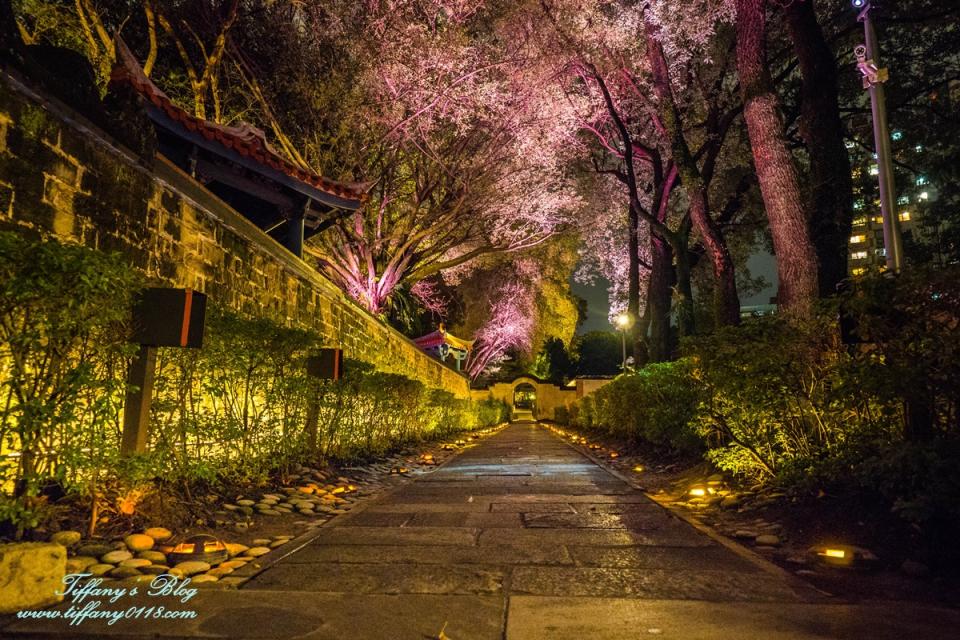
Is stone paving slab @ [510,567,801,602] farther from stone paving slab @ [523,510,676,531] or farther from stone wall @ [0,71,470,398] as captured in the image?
stone wall @ [0,71,470,398]

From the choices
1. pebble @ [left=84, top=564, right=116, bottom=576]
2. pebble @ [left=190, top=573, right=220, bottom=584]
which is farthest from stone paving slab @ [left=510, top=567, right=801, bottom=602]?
pebble @ [left=84, top=564, right=116, bottom=576]

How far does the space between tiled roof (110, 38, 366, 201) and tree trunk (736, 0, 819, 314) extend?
23.9ft

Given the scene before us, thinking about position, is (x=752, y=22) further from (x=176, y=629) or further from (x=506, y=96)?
(x=176, y=629)

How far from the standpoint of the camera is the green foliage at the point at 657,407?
22.7 feet

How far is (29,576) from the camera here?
2.49m

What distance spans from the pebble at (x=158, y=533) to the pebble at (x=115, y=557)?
30 centimetres

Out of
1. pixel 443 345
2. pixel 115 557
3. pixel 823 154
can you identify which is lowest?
pixel 115 557

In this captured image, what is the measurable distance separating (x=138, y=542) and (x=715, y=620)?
319 centimetres

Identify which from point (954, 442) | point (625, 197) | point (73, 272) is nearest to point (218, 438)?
point (73, 272)

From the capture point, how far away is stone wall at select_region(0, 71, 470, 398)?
3.61m

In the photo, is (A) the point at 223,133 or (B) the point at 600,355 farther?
(B) the point at 600,355

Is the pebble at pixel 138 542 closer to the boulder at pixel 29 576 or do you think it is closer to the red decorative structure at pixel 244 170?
the boulder at pixel 29 576

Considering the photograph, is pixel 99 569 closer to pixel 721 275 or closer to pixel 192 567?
pixel 192 567

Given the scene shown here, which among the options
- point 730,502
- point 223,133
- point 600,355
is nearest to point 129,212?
point 223,133
